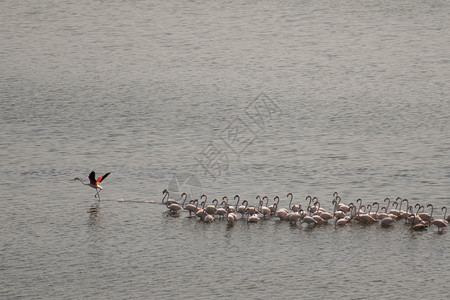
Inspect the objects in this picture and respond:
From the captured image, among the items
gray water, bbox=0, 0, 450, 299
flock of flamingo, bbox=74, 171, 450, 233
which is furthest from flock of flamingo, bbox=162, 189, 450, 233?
gray water, bbox=0, 0, 450, 299

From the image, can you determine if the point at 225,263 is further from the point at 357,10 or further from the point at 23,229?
the point at 357,10

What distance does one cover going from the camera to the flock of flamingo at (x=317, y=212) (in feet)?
76.3

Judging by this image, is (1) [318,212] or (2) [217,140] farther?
(2) [217,140]

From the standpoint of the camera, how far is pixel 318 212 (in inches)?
930

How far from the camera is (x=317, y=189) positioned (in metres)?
26.1

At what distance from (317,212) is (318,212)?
0.03 meters

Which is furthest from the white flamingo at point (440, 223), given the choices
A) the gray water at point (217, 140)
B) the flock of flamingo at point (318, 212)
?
the gray water at point (217, 140)

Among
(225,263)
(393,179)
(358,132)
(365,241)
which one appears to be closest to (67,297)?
(225,263)

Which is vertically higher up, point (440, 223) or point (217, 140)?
point (217, 140)

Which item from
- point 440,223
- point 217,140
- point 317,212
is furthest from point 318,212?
point 217,140

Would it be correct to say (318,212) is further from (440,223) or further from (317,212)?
(440,223)

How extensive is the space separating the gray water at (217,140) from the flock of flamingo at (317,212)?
281mm

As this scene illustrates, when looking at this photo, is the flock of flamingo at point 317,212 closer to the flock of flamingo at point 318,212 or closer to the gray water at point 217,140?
the flock of flamingo at point 318,212

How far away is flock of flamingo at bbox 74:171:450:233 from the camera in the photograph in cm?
2325
